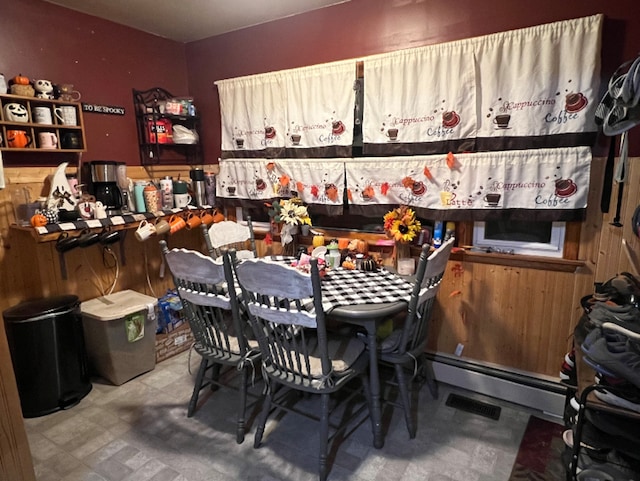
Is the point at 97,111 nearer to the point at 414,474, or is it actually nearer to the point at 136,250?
the point at 136,250

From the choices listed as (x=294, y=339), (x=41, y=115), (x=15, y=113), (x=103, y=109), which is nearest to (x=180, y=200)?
(x=103, y=109)

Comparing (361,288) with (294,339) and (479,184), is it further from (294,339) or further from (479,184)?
(479,184)

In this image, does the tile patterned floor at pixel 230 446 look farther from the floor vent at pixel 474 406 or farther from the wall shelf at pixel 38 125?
the wall shelf at pixel 38 125

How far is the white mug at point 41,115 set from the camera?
2432 millimetres

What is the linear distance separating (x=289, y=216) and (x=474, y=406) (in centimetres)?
168

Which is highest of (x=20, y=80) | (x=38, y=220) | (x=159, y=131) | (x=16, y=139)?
(x=20, y=80)

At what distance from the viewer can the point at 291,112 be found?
9.59 feet

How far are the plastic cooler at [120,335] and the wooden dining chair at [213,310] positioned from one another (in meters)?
0.68

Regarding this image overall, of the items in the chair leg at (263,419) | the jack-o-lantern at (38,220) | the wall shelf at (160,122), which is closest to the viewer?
the chair leg at (263,419)

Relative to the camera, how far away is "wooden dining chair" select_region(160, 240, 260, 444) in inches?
78.0

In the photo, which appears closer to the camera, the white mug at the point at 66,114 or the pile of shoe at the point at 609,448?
the pile of shoe at the point at 609,448

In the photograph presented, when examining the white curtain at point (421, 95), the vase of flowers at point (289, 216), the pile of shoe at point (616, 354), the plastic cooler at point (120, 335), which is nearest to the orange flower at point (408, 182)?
the white curtain at point (421, 95)

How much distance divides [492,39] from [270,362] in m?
2.06

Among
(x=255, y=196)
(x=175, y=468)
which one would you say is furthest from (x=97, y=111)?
(x=175, y=468)
